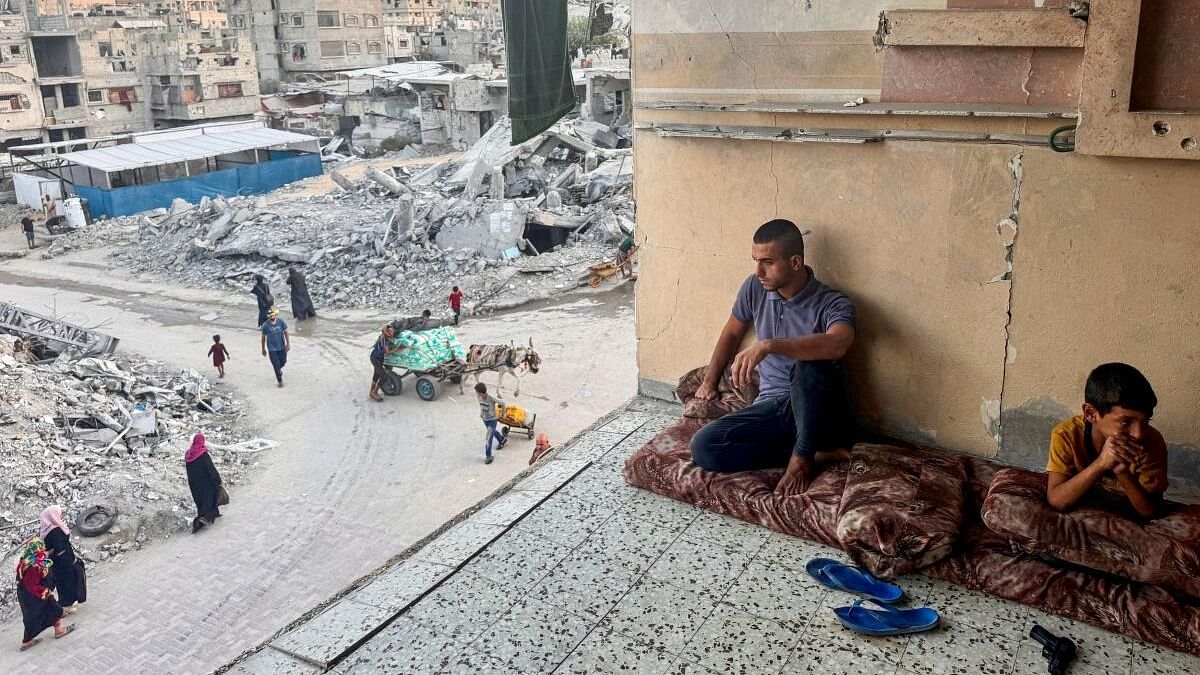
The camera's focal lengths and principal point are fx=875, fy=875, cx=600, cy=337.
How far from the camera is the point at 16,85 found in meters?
35.6

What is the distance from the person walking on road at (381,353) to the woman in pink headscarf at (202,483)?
3451 millimetres

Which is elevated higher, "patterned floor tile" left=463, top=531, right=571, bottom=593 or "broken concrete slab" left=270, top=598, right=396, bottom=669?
"patterned floor tile" left=463, top=531, right=571, bottom=593

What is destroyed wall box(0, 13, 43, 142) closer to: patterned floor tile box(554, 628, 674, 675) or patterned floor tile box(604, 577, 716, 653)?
patterned floor tile box(604, 577, 716, 653)

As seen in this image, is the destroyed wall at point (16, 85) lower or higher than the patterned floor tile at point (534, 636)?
higher

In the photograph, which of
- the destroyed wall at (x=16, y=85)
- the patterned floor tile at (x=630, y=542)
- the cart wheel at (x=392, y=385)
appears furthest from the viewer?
the destroyed wall at (x=16, y=85)

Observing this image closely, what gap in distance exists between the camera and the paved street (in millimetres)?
7207

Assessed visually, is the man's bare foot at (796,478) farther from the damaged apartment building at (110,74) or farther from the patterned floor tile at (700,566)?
the damaged apartment building at (110,74)

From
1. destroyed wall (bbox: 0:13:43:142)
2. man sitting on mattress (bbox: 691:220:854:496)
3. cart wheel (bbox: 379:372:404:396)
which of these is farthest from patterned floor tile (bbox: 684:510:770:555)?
destroyed wall (bbox: 0:13:43:142)

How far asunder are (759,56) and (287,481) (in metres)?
7.38

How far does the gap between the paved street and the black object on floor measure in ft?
19.1

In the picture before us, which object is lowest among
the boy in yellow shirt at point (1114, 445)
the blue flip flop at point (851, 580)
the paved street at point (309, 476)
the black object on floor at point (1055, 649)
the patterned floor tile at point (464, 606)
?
the paved street at point (309, 476)

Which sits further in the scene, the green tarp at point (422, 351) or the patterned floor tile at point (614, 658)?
the green tarp at point (422, 351)

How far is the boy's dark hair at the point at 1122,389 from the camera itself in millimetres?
3426

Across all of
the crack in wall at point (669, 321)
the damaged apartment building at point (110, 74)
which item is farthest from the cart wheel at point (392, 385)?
the damaged apartment building at point (110, 74)
